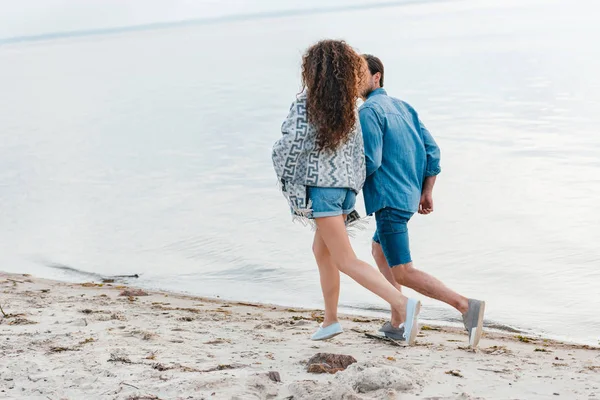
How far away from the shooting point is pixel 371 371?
3971 millimetres

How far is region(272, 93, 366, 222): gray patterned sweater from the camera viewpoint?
14.5 ft

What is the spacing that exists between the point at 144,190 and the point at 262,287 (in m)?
4.78

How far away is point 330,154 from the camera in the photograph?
4.43m

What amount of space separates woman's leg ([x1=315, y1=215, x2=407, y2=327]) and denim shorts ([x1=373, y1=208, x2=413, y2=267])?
0.18 m

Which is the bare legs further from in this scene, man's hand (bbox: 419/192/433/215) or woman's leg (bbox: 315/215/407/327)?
man's hand (bbox: 419/192/433/215)

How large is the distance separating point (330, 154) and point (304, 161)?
0.46 feet

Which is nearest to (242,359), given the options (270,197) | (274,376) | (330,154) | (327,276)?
(274,376)

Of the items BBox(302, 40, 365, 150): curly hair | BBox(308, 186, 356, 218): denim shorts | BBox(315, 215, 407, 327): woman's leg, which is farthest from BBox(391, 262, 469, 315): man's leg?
BBox(302, 40, 365, 150): curly hair

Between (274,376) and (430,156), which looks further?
(430,156)

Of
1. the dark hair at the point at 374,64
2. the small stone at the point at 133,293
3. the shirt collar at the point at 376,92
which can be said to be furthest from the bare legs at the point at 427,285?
the small stone at the point at 133,293

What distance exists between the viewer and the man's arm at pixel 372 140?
4566 millimetres

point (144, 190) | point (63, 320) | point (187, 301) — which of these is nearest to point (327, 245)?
point (63, 320)

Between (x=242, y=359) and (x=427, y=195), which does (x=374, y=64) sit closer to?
(x=427, y=195)

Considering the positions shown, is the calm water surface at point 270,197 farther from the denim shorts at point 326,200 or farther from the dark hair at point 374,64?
the denim shorts at point 326,200
